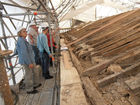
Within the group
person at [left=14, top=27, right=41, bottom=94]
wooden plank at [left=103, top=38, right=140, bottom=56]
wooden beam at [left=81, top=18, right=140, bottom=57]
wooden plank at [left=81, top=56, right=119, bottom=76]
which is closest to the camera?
wooden plank at [left=81, top=56, right=119, bottom=76]

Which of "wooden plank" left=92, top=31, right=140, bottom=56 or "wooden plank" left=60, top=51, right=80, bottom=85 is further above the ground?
"wooden plank" left=92, top=31, right=140, bottom=56

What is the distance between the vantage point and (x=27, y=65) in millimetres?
3607

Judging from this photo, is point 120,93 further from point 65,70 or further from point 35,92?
point 35,92

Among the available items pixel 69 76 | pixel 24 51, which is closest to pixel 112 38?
pixel 69 76

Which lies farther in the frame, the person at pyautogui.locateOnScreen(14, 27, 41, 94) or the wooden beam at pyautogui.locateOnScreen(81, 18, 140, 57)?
the wooden beam at pyautogui.locateOnScreen(81, 18, 140, 57)

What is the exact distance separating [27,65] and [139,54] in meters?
2.76

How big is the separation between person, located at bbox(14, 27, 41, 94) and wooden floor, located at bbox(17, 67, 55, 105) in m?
0.15

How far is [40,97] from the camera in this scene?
3.42m

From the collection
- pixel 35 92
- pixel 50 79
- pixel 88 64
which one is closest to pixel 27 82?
pixel 35 92

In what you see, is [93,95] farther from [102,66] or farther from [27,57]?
[27,57]

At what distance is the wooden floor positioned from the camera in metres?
3.21

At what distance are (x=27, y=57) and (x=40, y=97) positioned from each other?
1.09m

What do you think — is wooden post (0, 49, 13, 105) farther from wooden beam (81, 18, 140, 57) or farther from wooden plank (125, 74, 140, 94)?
wooden beam (81, 18, 140, 57)

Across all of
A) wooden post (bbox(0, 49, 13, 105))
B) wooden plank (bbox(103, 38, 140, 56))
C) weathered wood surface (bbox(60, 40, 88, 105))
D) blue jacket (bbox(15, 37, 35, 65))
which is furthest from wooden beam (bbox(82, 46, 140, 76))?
wooden post (bbox(0, 49, 13, 105))
